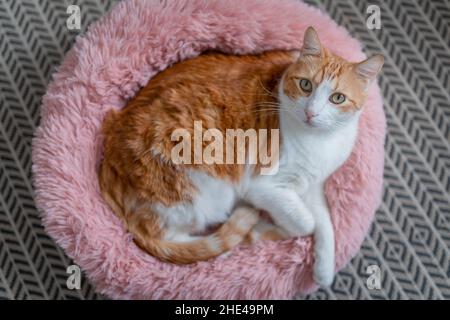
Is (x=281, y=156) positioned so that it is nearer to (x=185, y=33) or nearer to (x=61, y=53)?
(x=185, y=33)

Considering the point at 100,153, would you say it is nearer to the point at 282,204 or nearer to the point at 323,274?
the point at 282,204

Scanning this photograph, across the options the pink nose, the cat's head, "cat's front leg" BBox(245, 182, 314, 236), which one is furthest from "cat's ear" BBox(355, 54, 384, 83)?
"cat's front leg" BBox(245, 182, 314, 236)

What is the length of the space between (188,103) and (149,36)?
22 cm

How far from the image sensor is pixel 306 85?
116 cm

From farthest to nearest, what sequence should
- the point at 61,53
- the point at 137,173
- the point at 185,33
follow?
the point at 61,53
the point at 185,33
the point at 137,173

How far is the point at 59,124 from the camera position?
131cm

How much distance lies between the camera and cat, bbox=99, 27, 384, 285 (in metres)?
1.22

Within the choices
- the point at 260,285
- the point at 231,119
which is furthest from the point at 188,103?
the point at 260,285

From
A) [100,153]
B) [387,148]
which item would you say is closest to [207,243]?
[100,153]

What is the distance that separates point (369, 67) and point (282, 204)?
346 millimetres

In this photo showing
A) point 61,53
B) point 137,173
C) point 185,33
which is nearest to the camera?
point 137,173

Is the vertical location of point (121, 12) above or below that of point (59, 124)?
above

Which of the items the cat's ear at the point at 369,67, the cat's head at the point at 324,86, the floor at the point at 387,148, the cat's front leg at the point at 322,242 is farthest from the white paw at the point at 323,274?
the cat's ear at the point at 369,67
